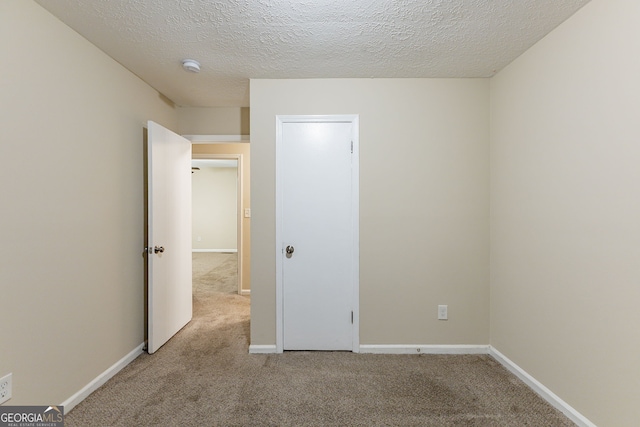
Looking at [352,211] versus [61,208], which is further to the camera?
[352,211]

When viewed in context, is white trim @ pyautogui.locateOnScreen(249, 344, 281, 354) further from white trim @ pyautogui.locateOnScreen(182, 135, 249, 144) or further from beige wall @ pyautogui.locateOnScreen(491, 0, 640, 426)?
white trim @ pyautogui.locateOnScreen(182, 135, 249, 144)

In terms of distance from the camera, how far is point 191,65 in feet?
7.26

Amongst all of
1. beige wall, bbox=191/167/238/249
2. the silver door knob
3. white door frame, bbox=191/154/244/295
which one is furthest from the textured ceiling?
beige wall, bbox=191/167/238/249

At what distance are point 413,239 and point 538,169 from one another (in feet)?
3.33

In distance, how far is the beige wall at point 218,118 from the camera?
3.24 metres

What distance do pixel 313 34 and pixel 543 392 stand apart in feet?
9.12

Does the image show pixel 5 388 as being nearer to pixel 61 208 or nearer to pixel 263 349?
pixel 61 208

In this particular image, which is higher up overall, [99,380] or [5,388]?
[5,388]

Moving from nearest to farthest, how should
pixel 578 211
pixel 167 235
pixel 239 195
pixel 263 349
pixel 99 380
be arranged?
pixel 578 211 → pixel 99 380 → pixel 263 349 → pixel 167 235 → pixel 239 195

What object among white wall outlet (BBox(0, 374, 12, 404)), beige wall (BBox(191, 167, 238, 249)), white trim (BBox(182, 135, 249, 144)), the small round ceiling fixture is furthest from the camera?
beige wall (BBox(191, 167, 238, 249))

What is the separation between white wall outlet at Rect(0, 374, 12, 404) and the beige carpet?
0.41 meters

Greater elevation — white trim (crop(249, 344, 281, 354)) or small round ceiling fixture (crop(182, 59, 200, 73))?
small round ceiling fixture (crop(182, 59, 200, 73))

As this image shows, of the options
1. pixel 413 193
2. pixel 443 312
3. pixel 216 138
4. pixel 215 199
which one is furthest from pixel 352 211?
pixel 215 199

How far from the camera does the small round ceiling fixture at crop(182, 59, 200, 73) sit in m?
2.19
